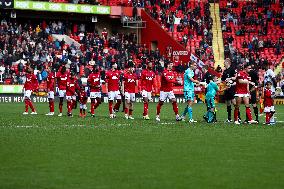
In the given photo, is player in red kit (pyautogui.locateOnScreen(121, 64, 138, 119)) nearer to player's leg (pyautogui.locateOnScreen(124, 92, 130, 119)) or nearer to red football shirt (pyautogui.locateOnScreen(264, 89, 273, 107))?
player's leg (pyautogui.locateOnScreen(124, 92, 130, 119))

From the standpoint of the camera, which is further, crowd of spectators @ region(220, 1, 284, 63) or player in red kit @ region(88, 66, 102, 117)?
crowd of spectators @ region(220, 1, 284, 63)

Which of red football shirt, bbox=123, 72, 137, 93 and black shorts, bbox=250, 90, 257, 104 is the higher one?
red football shirt, bbox=123, 72, 137, 93

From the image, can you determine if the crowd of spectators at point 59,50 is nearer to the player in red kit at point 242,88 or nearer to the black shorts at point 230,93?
the black shorts at point 230,93

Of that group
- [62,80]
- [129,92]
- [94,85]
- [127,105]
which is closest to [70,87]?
[62,80]

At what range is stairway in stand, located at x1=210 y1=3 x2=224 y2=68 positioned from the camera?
62531 mm

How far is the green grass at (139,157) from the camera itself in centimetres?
1327

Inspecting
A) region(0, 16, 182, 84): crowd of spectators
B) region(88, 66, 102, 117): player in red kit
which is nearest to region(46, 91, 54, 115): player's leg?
region(88, 66, 102, 117): player in red kit

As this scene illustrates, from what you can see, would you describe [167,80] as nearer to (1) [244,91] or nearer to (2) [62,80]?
(1) [244,91]

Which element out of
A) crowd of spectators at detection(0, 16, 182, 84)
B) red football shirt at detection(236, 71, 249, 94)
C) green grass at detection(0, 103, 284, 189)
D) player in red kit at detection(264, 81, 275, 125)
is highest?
crowd of spectators at detection(0, 16, 182, 84)

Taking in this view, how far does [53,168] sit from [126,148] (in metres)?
3.98

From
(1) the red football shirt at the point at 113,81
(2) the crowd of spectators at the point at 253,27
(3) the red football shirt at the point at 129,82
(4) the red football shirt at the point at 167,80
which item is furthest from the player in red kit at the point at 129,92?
(2) the crowd of spectators at the point at 253,27

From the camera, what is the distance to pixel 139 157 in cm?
1659

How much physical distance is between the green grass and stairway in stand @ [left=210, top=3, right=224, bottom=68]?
3682 cm

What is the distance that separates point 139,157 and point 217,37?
48262mm
